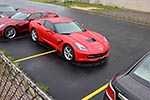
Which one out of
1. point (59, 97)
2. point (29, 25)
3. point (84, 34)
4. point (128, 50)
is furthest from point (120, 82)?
point (29, 25)

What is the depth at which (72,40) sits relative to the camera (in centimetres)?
685

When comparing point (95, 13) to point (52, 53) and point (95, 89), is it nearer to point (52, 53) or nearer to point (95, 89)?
point (52, 53)

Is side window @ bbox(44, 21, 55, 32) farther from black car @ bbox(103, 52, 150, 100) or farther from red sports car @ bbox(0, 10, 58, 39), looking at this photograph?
black car @ bbox(103, 52, 150, 100)

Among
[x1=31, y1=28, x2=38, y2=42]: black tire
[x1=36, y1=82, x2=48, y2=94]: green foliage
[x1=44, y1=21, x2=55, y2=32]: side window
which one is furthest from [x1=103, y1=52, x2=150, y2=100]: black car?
[x1=31, y1=28, x2=38, y2=42]: black tire

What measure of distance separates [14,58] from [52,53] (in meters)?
1.44

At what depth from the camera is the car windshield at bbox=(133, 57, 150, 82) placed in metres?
3.12

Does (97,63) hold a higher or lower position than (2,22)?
lower

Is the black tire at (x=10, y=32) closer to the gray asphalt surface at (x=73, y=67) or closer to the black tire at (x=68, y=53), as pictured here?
the gray asphalt surface at (x=73, y=67)

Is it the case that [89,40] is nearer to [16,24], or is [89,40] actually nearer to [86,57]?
[86,57]

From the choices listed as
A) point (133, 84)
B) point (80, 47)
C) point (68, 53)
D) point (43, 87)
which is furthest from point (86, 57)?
point (133, 84)

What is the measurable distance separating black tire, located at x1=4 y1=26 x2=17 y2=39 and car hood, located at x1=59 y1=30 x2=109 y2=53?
328cm

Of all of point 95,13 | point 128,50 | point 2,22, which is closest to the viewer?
point 128,50

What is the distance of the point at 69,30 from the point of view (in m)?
7.57

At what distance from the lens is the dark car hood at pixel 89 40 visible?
672 centimetres
